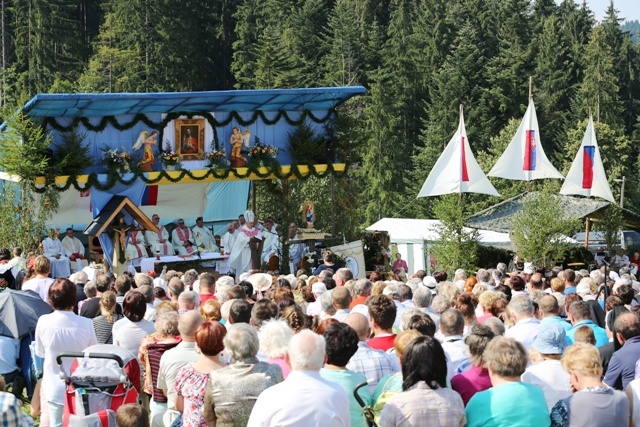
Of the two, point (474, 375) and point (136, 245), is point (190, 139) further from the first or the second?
point (474, 375)

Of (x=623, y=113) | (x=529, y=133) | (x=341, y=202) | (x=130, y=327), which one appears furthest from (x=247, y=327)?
(x=623, y=113)

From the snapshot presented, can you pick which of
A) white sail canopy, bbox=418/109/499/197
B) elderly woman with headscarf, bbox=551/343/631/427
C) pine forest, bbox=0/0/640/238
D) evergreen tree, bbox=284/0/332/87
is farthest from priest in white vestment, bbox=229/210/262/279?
evergreen tree, bbox=284/0/332/87

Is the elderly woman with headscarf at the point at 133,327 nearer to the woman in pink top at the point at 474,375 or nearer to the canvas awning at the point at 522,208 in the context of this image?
the woman in pink top at the point at 474,375

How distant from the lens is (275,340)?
21.4 ft

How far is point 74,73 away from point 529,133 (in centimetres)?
4002

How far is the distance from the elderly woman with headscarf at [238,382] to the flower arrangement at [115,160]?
628 inches

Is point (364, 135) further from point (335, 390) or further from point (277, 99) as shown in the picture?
point (335, 390)

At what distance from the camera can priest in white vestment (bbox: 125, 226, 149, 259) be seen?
22.3 m

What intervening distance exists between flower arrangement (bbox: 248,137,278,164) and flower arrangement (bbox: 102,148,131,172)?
2.82m

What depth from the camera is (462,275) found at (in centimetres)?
1330

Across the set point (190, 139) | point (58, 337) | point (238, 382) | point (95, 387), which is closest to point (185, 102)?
point (190, 139)

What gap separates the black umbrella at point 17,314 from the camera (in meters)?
9.20

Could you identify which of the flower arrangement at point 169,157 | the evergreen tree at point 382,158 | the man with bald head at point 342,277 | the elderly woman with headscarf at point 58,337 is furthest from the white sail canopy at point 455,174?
the evergreen tree at point 382,158

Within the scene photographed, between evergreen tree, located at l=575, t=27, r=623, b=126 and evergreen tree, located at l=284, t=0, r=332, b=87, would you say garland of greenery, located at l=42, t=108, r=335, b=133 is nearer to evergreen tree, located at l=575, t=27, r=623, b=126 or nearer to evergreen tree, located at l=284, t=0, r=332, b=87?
evergreen tree, located at l=284, t=0, r=332, b=87
